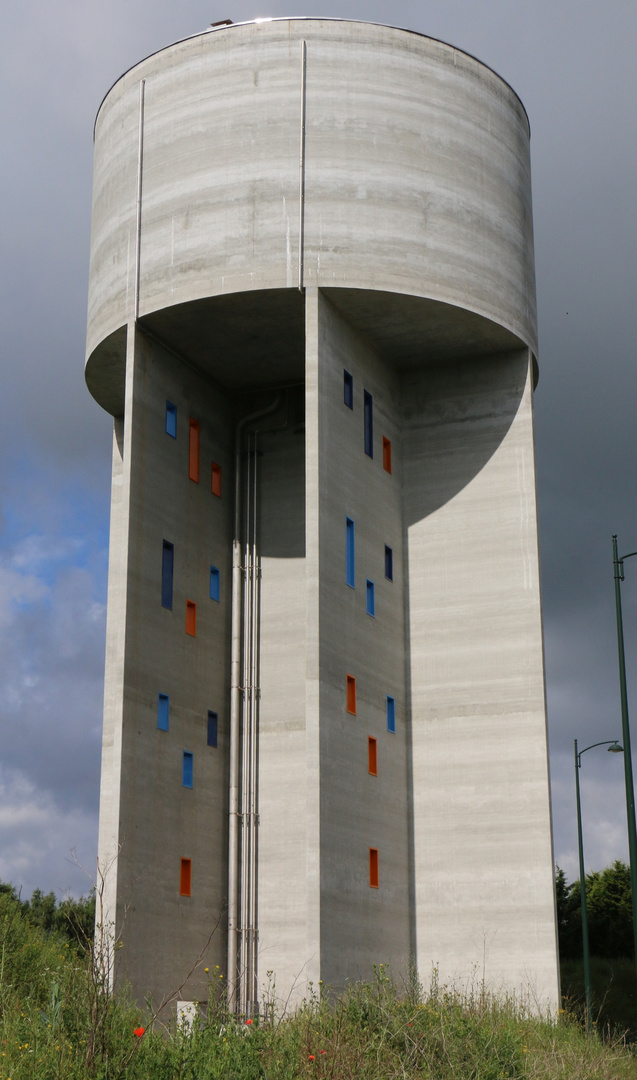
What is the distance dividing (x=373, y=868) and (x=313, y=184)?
1265 centimetres

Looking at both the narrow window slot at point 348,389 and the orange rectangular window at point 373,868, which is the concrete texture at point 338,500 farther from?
the narrow window slot at point 348,389

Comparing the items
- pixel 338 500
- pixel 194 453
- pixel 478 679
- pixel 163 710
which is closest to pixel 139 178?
pixel 194 453

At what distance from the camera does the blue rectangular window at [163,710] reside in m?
25.0

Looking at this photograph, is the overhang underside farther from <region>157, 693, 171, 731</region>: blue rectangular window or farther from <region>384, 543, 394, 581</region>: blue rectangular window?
<region>157, 693, 171, 731</region>: blue rectangular window

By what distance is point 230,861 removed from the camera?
26.2 metres

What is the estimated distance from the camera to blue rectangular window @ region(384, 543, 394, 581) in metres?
26.9

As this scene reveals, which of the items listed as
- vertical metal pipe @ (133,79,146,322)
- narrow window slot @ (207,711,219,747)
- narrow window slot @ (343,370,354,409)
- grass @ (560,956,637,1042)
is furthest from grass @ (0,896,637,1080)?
grass @ (560,956,637,1042)

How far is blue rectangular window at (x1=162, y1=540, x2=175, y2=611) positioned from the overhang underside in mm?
4135

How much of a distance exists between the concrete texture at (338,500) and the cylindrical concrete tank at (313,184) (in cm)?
5

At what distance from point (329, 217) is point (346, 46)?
3.71 metres

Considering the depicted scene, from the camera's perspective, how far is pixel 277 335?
26562mm

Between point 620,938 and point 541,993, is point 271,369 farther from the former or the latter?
point 620,938

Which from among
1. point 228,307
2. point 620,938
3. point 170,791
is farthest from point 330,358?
point 620,938

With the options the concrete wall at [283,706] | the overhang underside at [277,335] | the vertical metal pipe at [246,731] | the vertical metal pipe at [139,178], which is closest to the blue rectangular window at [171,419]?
the overhang underside at [277,335]
